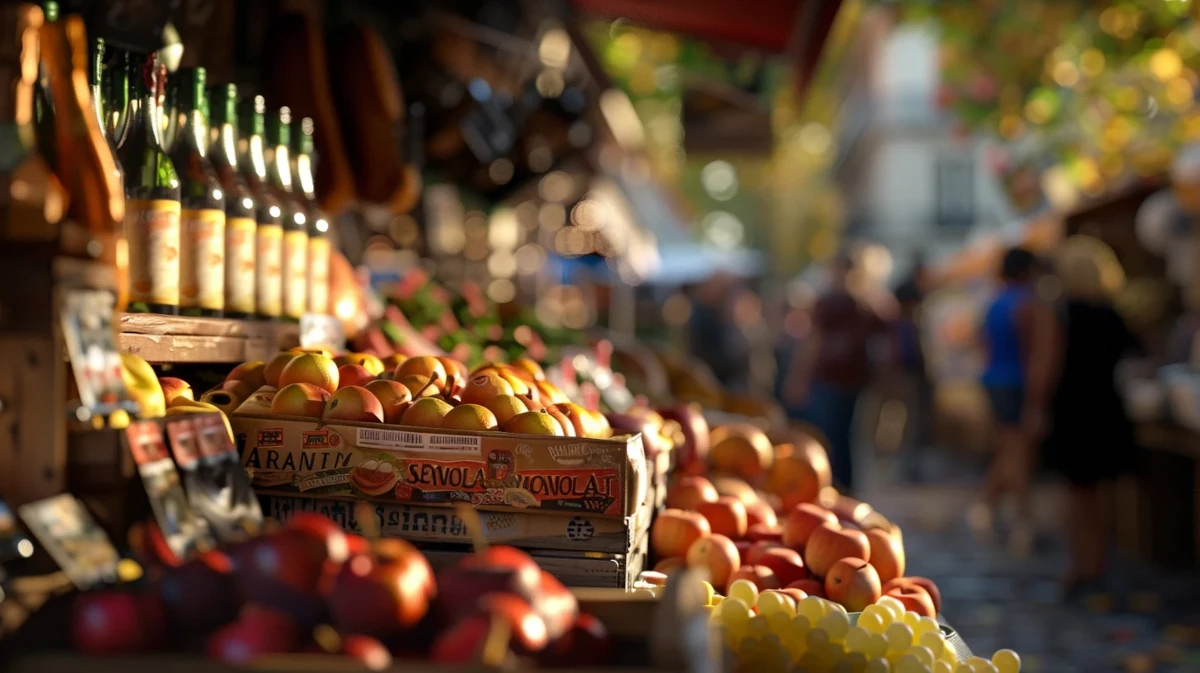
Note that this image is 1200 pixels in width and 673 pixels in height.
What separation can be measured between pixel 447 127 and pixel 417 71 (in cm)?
46

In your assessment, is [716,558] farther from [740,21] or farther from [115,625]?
[740,21]

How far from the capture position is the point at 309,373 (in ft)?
8.29

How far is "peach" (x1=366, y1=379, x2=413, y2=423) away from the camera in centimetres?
246

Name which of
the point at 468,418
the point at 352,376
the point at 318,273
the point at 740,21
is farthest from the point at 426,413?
the point at 740,21

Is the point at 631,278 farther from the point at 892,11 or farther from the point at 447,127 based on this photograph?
the point at 447,127

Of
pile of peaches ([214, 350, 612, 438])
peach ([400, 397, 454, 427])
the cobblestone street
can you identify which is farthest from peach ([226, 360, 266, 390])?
the cobblestone street

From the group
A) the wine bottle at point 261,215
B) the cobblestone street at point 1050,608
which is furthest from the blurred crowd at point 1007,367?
the wine bottle at point 261,215

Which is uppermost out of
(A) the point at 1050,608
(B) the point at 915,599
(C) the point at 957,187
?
(C) the point at 957,187

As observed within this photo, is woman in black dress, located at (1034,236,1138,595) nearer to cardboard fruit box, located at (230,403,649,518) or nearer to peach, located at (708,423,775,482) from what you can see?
peach, located at (708,423,775,482)

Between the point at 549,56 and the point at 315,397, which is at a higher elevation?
the point at 549,56

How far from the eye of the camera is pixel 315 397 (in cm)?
241

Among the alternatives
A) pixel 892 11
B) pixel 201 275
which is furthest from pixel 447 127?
pixel 892 11

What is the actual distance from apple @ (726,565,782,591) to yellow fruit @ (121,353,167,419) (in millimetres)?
1388

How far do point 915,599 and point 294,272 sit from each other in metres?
1.83
